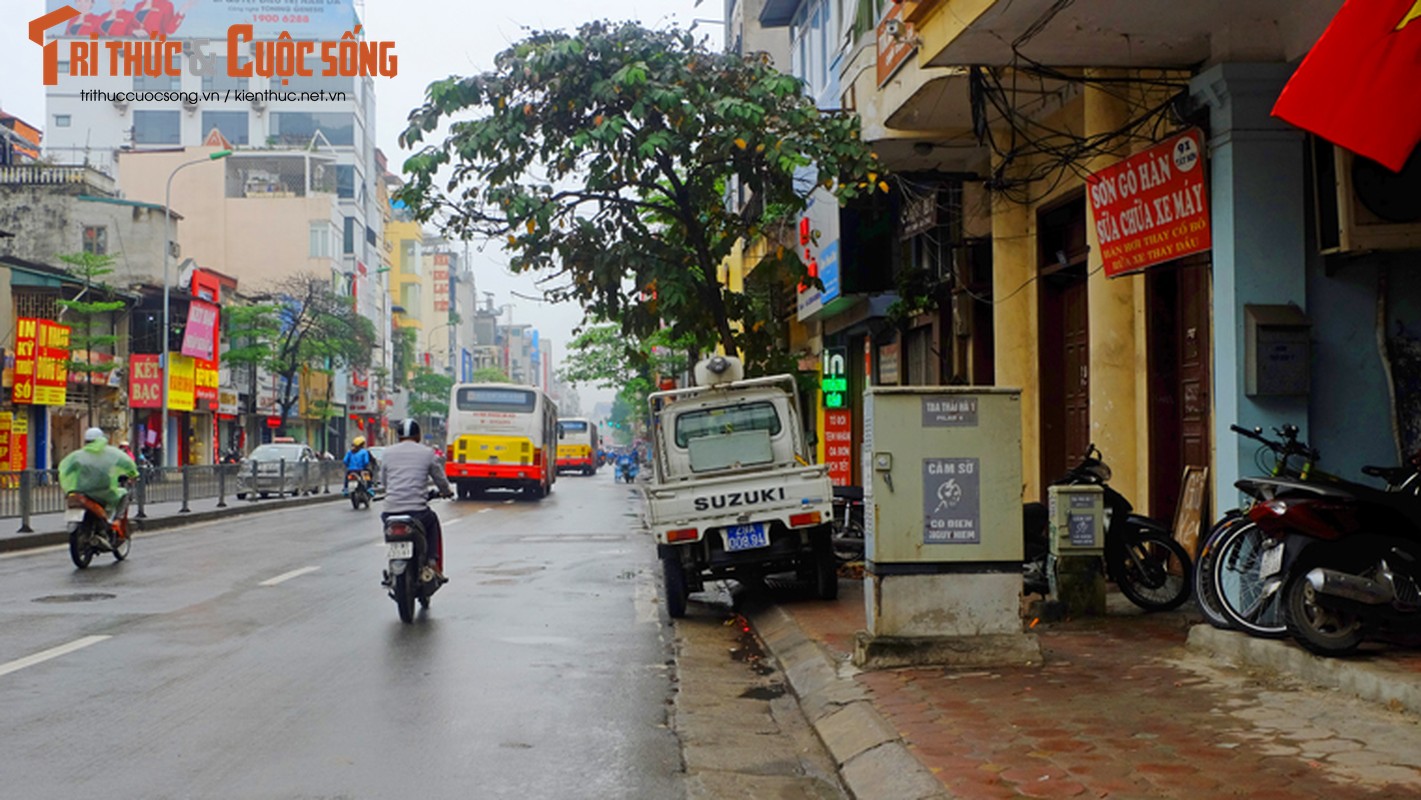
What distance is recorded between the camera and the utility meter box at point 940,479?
835cm

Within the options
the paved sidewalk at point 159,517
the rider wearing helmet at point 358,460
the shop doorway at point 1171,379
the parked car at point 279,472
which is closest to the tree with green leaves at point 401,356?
the parked car at point 279,472

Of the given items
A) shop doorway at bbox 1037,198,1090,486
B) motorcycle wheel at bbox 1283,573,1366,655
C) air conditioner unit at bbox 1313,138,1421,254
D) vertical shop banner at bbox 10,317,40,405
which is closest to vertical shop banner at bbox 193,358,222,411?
vertical shop banner at bbox 10,317,40,405

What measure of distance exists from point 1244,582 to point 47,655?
791cm

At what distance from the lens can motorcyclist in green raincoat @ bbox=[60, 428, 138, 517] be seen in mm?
17125

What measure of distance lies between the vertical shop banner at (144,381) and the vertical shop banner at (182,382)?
1.46 metres

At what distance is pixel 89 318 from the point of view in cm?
4497

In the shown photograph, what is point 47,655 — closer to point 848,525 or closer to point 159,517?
point 848,525

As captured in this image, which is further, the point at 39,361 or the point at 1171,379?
the point at 39,361

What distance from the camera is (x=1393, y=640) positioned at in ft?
24.6

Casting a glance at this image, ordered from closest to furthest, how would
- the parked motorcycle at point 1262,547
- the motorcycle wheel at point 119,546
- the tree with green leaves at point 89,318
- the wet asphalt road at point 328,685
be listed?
the wet asphalt road at point 328,685 → the parked motorcycle at point 1262,547 → the motorcycle wheel at point 119,546 → the tree with green leaves at point 89,318

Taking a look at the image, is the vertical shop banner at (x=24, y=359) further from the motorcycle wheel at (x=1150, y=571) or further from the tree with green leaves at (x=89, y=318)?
the motorcycle wheel at (x=1150, y=571)

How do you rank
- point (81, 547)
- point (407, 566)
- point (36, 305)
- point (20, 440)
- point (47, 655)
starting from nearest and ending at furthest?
point (47, 655), point (407, 566), point (81, 547), point (20, 440), point (36, 305)

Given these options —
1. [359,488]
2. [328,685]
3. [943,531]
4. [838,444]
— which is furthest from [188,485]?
[943,531]

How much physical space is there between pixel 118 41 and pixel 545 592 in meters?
84.3
